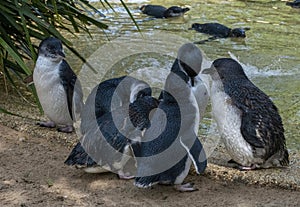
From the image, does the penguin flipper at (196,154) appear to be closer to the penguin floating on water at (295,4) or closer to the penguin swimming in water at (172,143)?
the penguin swimming in water at (172,143)

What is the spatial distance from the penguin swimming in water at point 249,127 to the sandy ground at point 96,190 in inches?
8.9

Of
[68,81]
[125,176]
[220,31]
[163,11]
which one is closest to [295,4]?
[163,11]

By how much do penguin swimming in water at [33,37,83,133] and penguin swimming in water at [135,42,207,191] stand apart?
105 centimetres

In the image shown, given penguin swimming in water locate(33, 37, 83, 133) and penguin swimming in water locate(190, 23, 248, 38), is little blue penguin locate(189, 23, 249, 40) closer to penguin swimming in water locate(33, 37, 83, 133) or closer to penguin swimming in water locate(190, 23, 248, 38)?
penguin swimming in water locate(190, 23, 248, 38)

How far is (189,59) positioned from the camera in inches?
151

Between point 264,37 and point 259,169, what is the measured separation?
5.51 m

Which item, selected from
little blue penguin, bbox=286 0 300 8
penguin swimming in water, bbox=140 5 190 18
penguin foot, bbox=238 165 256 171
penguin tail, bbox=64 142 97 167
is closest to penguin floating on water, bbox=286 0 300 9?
little blue penguin, bbox=286 0 300 8

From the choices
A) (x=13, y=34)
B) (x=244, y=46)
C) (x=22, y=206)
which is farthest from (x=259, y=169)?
(x=244, y=46)

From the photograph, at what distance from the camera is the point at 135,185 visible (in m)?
3.27

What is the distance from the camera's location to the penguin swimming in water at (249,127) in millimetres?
3660

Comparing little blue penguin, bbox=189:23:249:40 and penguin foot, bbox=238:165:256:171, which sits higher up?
penguin foot, bbox=238:165:256:171

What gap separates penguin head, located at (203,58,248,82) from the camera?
396cm

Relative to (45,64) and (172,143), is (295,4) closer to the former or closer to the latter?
(45,64)

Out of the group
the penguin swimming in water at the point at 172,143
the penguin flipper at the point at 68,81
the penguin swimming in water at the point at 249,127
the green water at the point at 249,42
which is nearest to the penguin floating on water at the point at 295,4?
the green water at the point at 249,42
